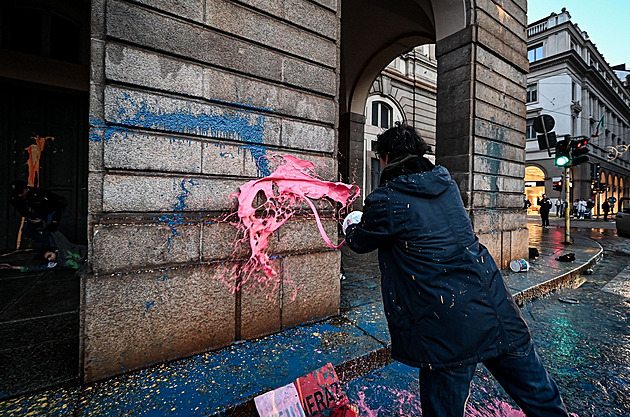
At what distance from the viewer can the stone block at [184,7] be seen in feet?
7.61

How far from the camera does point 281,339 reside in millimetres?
2695

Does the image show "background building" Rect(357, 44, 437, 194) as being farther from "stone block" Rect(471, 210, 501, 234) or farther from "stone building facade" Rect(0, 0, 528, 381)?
"stone building facade" Rect(0, 0, 528, 381)

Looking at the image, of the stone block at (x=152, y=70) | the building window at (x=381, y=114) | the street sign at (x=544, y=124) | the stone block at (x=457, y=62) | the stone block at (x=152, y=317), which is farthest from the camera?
the building window at (x=381, y=114)

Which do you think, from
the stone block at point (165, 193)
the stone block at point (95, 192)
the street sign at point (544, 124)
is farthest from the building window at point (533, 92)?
the stone block at point (95, 192)

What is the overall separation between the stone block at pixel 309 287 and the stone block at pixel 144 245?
96 cm

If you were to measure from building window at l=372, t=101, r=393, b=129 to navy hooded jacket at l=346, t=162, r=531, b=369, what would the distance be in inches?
525

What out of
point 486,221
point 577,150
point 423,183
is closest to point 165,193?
point 423,183

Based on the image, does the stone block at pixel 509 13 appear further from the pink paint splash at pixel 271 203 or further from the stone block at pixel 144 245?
the stone block at pixel 144 245

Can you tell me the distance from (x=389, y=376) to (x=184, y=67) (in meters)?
3.33

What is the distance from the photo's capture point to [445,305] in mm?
1361

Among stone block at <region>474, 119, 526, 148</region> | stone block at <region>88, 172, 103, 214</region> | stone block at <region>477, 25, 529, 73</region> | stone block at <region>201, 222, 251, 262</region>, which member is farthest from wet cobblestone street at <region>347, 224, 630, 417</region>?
stone block at <region>477, 25, 529, 73</region>

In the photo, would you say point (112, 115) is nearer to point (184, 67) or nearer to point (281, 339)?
point (184, 67)

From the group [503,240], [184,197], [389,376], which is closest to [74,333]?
[184,197]

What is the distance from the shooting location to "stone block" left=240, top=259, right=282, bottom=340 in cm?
266
